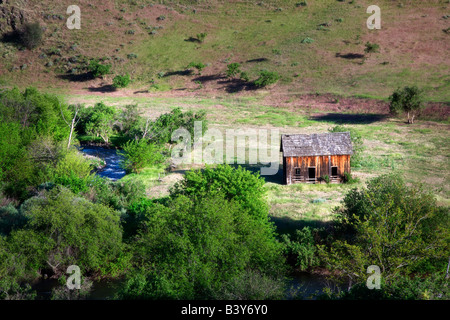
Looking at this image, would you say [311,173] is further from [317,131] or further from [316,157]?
[317,131]

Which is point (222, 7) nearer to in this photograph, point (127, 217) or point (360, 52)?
point (360, 52)

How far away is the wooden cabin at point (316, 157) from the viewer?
35.8m

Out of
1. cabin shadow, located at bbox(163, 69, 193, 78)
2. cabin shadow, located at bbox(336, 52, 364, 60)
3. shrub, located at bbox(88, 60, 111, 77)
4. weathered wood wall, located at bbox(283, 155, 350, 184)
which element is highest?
cabin shadow, located at bbox(336, 52, 364, 60)

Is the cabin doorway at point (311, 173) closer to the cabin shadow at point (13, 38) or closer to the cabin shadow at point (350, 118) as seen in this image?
the cabin shadow at point (350, 118)

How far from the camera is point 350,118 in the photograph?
192 feet

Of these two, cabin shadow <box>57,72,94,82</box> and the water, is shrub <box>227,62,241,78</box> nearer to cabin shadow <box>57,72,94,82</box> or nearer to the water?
cabin shadow <box>57,72,94,82</box>

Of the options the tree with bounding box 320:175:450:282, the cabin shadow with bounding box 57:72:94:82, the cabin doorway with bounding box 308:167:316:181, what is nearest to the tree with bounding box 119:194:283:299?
the tree with bounding box 320:175:450:282

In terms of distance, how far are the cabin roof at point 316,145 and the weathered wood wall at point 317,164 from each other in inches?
16.2

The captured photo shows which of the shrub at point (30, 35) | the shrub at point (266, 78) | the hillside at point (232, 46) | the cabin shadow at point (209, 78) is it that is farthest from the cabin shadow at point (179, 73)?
Result: the shrub at point (30, 35)

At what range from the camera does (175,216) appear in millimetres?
21234

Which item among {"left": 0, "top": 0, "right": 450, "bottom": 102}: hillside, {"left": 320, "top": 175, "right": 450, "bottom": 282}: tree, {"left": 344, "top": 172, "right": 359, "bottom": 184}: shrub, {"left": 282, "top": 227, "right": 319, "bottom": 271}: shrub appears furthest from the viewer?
{"left": 0, "top": 0, "right": 450, "bottom": 102}: hillside

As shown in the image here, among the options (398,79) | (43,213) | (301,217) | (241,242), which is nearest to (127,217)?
(43,213)

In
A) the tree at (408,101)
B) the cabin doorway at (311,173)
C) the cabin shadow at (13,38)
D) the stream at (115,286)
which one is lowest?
the stream at (115,286)

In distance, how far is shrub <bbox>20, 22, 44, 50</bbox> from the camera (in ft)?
277
